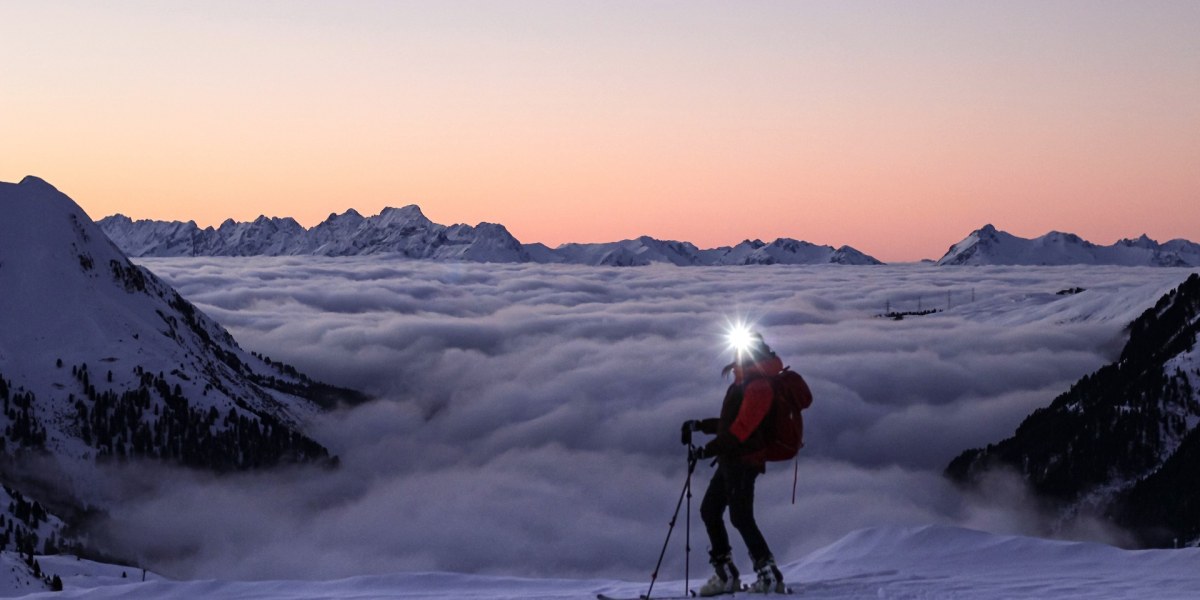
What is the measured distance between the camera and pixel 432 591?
18172mm

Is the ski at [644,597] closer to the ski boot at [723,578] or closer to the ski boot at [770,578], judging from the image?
the ski boot at [723,578]

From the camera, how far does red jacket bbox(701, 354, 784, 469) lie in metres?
14.7

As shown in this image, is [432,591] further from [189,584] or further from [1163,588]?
[1163,588]

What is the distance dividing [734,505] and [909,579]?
3407 millimetres

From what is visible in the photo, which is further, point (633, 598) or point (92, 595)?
point (92, 595)

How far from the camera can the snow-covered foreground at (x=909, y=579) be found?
15.2 metres

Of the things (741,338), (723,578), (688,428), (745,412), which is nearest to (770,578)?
(723,578)

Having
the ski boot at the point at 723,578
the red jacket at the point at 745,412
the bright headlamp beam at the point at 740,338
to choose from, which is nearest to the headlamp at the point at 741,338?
the bright headlamp beam at the point at 740,338

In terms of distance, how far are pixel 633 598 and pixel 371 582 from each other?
6.11 meters

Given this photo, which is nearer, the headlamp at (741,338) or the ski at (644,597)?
the headlamp at (741,338)

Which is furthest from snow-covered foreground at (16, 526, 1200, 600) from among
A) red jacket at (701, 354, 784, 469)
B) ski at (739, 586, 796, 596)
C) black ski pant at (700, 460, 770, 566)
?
red jacket at (701, 354, 784, 469)

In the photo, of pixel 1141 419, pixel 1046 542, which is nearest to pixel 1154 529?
pixel 1141 419

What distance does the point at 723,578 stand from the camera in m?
15.8

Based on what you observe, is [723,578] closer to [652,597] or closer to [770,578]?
[770,578]
